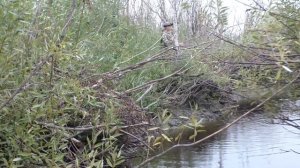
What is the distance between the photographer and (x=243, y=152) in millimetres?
7395

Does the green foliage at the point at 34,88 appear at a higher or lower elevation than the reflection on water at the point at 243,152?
higher

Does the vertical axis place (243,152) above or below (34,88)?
below

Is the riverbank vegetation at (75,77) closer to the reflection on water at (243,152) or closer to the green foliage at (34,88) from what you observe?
the green foliage at (34,88)

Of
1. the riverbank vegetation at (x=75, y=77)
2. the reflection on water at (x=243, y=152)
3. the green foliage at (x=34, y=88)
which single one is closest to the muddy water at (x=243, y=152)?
the reflection on water at (x=243, y=152)

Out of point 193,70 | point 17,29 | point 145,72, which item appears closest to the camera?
point 17,29

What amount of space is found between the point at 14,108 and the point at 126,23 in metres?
4.89

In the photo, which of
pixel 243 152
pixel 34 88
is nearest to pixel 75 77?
pixel 34 88

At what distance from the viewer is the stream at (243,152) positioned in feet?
22.0

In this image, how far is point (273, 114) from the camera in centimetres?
362

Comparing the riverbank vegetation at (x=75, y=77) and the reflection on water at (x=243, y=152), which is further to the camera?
the reflection on water at (x=243, y=152)

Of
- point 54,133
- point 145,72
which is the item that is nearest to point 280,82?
point 54,133

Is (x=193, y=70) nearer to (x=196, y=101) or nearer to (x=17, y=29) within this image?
(x=196, y=101)

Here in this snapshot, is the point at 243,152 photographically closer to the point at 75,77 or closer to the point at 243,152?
the point at 243,152

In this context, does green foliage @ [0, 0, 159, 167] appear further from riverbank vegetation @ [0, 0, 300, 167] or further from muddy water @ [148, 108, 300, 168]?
muddy water @ [148, 108, 300, 168]
